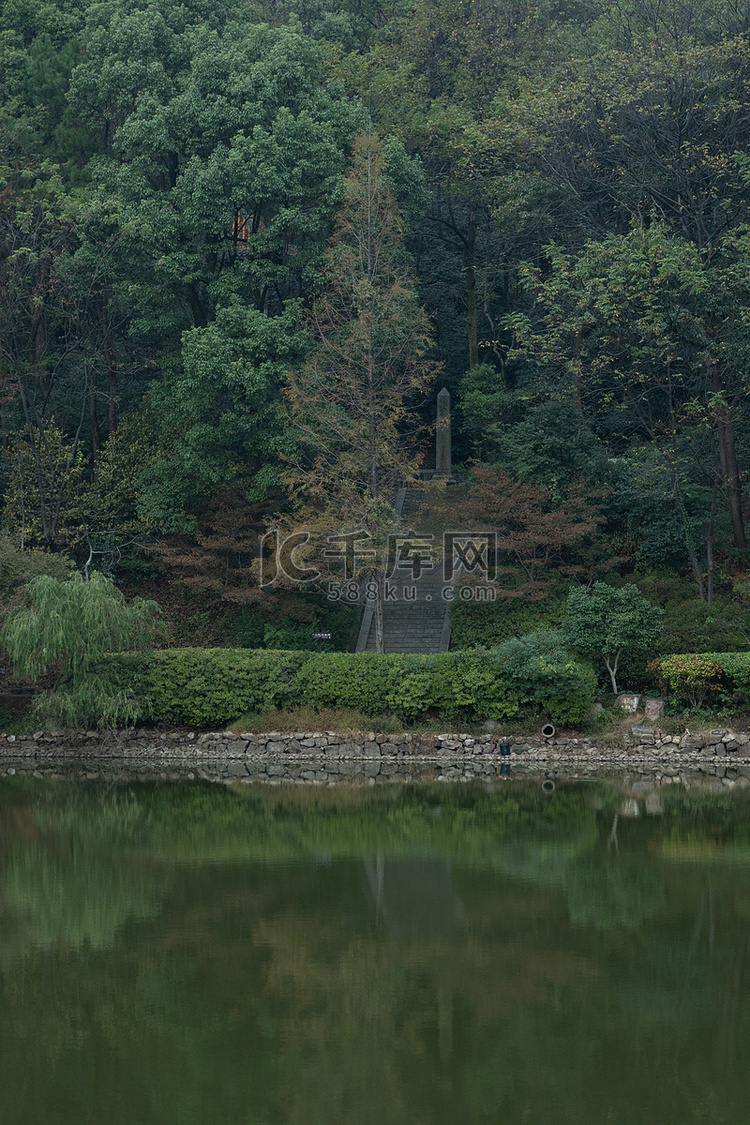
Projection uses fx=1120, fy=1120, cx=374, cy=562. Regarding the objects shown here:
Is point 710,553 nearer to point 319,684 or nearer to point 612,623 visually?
point 612,623

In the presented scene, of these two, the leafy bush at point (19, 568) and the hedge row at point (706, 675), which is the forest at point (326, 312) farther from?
the hedge row at point (706, 675)

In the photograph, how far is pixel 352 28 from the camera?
31.1m

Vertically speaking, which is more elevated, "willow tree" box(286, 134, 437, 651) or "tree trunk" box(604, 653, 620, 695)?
"willow tree" box(286, 134, 437, 651)

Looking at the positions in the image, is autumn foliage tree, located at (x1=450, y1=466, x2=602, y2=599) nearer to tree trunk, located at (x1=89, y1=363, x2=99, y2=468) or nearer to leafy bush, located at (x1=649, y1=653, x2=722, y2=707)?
leafy bush, located at (x1=649, y1=653, x2=722, y2=707)

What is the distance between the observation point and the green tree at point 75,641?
61.3 feet

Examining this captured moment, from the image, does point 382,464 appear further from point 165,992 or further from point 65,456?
point 165,992

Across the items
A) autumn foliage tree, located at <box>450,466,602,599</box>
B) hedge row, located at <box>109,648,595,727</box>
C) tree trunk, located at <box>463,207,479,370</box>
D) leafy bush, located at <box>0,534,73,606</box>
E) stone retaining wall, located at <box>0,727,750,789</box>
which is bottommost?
stone retaining wall, located at <box>0,727,750,789</box>

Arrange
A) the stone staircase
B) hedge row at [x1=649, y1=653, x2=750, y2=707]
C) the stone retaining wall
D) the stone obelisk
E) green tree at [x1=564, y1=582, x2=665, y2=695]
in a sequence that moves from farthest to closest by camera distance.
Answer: the stone obelisk
the stone staircase
green tree at [x1=564, y1=582, x2=665, y2=695]
hedge row at [x1=649, y1=653, x2=750, y2=707]
the stone retaining wall

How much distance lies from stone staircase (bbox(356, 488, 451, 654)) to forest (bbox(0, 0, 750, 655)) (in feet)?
2.80

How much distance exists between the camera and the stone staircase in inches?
898

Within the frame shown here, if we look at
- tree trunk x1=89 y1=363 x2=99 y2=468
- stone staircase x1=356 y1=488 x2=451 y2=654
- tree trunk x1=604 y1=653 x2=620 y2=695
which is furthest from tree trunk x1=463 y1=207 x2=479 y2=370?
tree trunk x1=604 y1=653 x2=620 y2=695

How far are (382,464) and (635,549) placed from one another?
567 centimetres

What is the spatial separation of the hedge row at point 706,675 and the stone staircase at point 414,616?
203 inches

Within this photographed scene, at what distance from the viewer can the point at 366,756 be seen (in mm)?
19234
